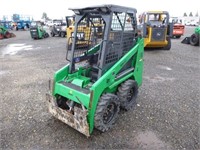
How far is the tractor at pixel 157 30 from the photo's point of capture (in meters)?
10.1

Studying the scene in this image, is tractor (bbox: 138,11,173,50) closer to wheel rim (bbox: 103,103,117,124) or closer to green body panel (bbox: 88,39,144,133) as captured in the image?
green body panel (bbox: 88,39,144,133)

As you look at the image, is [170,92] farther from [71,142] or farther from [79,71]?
[71,142]

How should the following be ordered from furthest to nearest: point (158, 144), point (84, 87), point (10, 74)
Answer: point (10, 74) → point (84, 87) → point (158, 144)


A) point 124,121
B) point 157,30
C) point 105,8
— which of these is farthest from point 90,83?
point 157,30

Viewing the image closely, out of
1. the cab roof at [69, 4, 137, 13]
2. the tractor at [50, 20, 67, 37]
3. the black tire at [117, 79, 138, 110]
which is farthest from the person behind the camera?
the tractor at [50, 20, 67, 37]

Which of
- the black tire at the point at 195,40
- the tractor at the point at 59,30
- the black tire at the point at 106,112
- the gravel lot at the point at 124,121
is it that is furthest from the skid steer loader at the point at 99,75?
the tractor at the point at 59,30

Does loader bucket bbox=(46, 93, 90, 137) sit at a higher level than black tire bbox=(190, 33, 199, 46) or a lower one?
lower

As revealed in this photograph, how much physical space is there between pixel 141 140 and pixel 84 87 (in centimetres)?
127

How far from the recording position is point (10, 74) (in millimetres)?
6477

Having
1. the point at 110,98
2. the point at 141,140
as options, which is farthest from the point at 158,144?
the point at 110,98

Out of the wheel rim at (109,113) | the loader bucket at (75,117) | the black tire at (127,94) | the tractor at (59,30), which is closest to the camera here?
the loader bucket at (75,117)

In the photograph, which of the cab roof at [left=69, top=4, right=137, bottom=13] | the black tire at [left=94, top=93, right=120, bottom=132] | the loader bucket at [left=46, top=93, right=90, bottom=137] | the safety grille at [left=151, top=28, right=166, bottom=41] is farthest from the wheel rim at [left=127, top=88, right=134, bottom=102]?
the safety grille at [left=151, top=28, right=166, bottom=41]

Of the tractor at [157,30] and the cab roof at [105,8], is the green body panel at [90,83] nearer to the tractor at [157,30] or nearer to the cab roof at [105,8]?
the cab roof at [105,8]

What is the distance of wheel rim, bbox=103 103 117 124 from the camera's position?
10.6 ft
